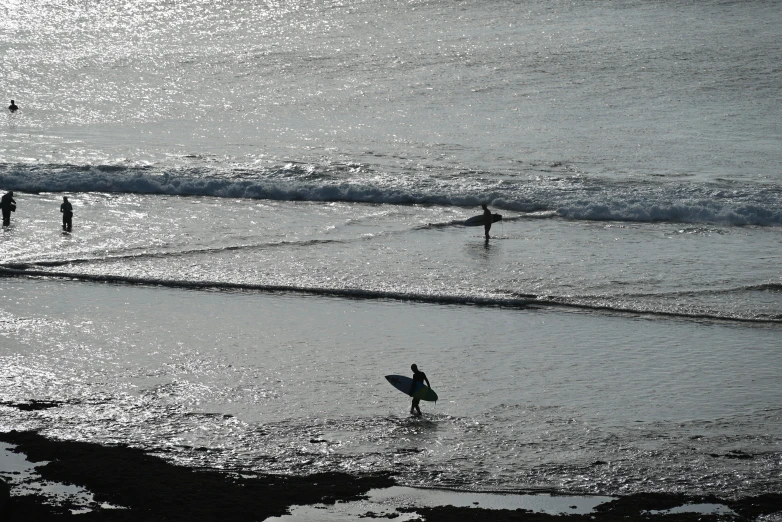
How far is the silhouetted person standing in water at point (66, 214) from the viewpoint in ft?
88.7

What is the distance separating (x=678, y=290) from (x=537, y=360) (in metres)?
6.03

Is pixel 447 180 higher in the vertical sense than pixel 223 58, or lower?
lower

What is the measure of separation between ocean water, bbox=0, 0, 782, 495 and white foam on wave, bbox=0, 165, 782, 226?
134 millimetres

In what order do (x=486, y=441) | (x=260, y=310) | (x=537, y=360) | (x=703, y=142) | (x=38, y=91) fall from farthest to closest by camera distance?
1. (x=38, y=91)
2. (x=703, y=142)
3. (x=260, y=310)
4. (x=537, y=360)
5. (x=486, y=441)

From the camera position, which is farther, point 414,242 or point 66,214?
point 66,214

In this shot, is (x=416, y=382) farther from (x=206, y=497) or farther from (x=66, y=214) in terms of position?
(x=66, y=214)

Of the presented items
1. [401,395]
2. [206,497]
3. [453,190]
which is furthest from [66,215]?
[206,497]

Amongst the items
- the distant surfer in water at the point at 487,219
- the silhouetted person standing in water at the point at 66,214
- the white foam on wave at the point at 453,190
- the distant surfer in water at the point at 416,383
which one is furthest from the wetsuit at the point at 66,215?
the distant surfer in water at the point at 416,383

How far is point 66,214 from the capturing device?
27.2 m

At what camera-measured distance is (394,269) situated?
2369 centimetres

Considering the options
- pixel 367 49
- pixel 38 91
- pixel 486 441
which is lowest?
pixel 486 441

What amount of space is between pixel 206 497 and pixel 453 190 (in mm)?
22362

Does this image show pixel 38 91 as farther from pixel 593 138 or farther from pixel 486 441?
pixel 486 441

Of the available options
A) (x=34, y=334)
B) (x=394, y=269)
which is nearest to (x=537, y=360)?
(x=394, y=269)
